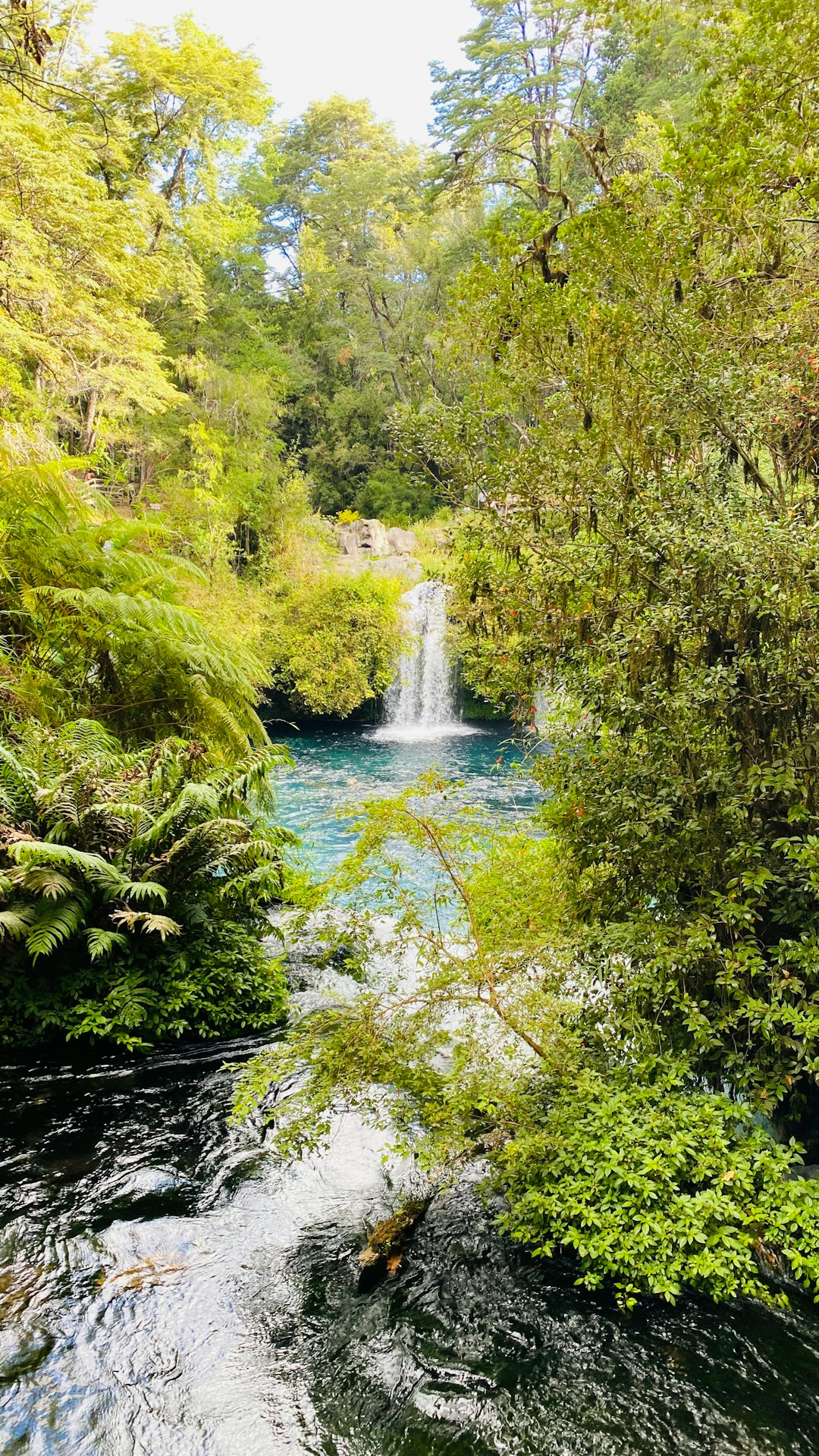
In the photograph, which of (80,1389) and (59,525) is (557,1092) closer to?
(80,1389)

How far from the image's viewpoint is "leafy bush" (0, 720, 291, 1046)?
14.7 ft

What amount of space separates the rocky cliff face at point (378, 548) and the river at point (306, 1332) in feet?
58.9

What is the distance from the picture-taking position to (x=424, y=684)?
19.5 meters

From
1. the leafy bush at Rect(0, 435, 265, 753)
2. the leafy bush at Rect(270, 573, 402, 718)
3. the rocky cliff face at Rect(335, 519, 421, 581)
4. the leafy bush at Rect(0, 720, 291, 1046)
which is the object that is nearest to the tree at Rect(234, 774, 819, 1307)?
the leafy bush at Rect(0, 720, 291, 1046)

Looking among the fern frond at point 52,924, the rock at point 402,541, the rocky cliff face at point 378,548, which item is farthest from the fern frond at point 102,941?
the rock at point 402,541

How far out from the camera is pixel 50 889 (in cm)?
425

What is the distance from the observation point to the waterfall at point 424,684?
19203 mm

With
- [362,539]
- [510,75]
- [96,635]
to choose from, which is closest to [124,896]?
[96,635]

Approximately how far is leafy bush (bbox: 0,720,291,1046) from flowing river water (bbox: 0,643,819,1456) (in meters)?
0.72

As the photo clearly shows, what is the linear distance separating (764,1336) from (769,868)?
1.69 metres

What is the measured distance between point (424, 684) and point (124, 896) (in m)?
15.0

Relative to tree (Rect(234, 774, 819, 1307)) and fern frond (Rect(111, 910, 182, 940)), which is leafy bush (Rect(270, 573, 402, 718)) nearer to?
fern frond (Rect(111, 910, 182, 940))

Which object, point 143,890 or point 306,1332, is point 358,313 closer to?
point 143,890

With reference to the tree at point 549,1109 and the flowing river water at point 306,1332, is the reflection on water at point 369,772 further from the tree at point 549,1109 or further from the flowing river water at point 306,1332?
the flowing river water at point 306,1332
